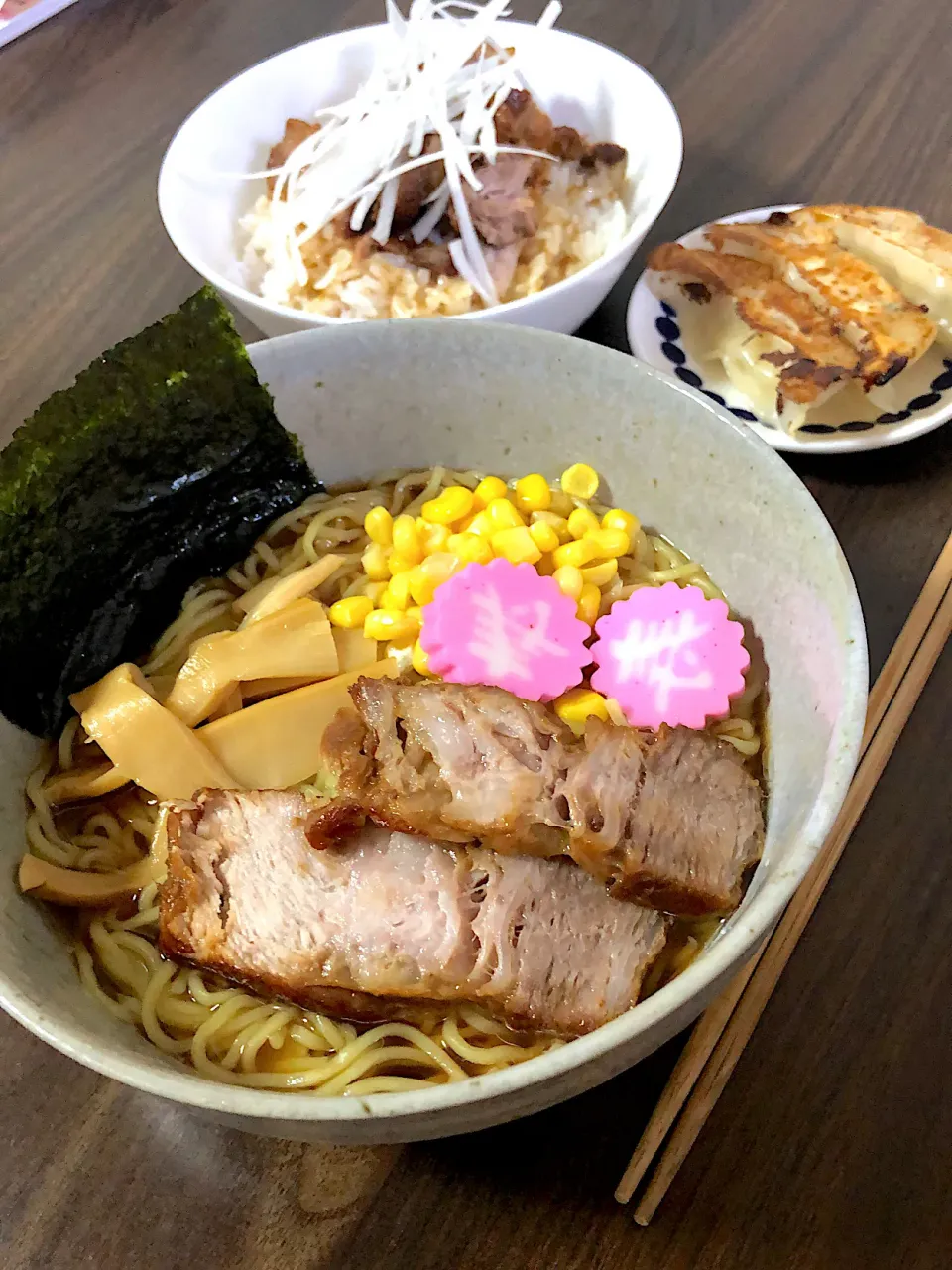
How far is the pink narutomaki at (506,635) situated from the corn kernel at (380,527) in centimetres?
17

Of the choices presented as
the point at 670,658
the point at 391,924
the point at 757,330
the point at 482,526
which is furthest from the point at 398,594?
the point at 757,330

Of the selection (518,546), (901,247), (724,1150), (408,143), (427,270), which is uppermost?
(408,143)

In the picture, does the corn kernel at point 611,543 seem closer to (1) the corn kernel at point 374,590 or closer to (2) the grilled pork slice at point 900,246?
(1) the corn kernel at point 374,590

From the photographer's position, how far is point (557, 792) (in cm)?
103

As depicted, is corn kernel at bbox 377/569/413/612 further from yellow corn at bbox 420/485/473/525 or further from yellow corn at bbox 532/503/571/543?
yellow corn at bbox 532/503/571/543

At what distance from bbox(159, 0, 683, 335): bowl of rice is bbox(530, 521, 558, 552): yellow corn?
0.34m

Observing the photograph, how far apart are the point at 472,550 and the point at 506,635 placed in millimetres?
162

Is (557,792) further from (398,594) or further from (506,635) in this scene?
(398,594)

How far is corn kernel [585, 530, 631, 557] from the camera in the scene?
1342 millimetres

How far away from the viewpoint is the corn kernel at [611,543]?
1.34m

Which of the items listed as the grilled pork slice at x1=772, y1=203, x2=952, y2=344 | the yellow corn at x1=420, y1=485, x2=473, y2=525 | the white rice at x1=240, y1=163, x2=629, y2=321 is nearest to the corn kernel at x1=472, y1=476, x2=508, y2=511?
the yellow corn at x1=420, y1=485, x2=473, y2=525

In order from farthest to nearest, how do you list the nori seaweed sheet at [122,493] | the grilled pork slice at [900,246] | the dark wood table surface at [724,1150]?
the grilled pork slice at [900,246] → the nori seaweed sheet at [122,493] → the dark wood table surface at [724,1150]

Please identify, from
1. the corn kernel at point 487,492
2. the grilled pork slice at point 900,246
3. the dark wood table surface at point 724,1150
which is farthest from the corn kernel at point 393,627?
the grilled pork slice at point 900,246

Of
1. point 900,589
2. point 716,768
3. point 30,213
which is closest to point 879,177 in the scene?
point 900,589
